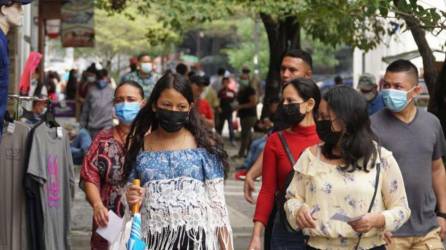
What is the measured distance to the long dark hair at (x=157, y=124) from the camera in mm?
5934

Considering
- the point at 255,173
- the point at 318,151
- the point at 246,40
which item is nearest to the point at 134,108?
the point at 255,173

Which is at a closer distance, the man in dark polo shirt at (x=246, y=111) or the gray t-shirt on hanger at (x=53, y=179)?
the gray t-shirt on hanger at (x=53, y=179)

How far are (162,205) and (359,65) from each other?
3681 centimetres

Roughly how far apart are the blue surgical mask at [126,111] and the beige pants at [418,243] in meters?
1.86

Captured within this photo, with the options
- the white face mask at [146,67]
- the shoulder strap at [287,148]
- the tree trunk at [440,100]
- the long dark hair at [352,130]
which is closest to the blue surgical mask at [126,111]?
the shoulder strap at [287,148]

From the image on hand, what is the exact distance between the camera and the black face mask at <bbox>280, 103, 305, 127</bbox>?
256 inches

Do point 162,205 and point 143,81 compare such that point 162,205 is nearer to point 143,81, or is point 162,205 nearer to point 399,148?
point 399,148

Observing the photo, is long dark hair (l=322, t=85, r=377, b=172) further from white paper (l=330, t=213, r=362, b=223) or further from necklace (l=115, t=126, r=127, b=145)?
necklace (l=115, t=126, r=127, b=145)

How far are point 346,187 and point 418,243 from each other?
160cm

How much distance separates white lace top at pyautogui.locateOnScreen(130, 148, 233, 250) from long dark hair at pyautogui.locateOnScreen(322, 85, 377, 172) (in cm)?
70

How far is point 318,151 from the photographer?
561 centimetres

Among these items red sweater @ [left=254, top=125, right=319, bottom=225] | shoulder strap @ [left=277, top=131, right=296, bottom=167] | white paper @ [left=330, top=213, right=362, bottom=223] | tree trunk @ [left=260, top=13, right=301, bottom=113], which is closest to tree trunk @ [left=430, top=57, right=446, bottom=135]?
red sweater @ [left=254, top=125, right=319, bottom=225]

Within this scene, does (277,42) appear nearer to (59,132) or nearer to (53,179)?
(59,132)

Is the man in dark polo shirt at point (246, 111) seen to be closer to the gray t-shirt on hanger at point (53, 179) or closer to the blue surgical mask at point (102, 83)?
the blue surgical mask at point (102, 83)
